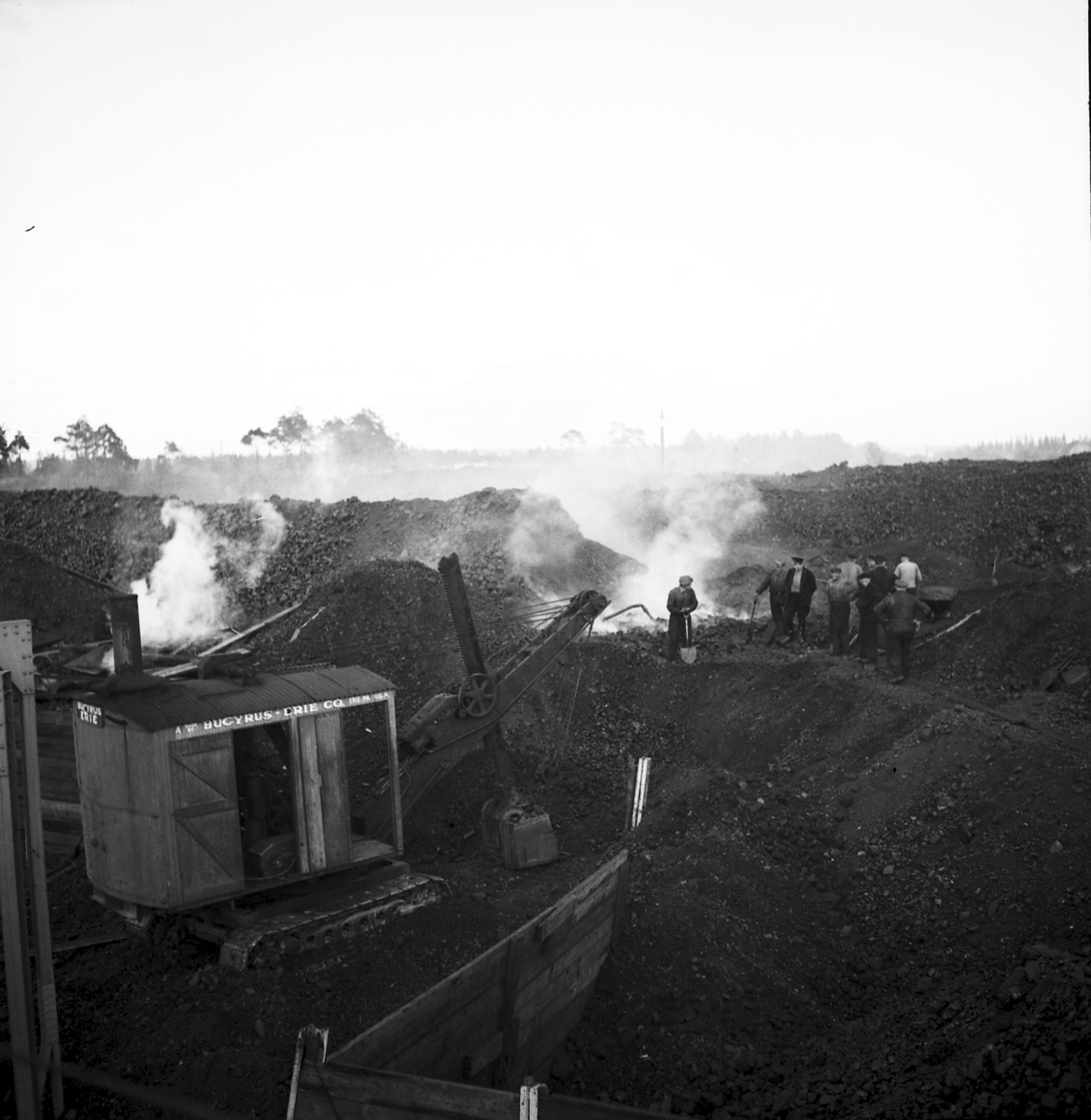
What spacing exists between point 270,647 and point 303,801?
8.49 m

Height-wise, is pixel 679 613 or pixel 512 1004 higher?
pixel 679 613

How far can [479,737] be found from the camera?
1134 cm

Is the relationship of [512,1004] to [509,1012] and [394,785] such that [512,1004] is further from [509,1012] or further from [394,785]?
[394,785]

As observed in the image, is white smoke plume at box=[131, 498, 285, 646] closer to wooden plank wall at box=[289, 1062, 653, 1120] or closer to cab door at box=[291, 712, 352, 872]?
cab door at box=[291, 712, 352, 872]

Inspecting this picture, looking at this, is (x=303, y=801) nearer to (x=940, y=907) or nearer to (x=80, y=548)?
(x=940, y=907)

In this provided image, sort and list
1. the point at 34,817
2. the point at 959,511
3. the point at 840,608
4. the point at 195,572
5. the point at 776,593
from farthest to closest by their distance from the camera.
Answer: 1. the point at 959,511
2. the point at 195,572
3. the point at 776,593
4. the point at 840,608
5. the point at 34,817

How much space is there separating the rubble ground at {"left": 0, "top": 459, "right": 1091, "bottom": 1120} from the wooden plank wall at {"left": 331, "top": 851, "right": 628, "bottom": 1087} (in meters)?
0.34

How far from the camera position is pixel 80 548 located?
3156 cm

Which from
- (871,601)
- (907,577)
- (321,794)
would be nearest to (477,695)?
(321,794)

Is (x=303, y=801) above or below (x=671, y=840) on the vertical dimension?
above

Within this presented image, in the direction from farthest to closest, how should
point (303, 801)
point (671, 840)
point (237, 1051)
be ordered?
point (671, 840)
point (303, 801)
point (237, 1051)

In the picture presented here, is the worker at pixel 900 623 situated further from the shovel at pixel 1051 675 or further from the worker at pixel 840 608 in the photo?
the shovel at pixel 1051 675

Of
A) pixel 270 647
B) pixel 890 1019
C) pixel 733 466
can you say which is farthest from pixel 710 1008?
pixel 733 466

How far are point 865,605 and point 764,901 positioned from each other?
7.92 meters
